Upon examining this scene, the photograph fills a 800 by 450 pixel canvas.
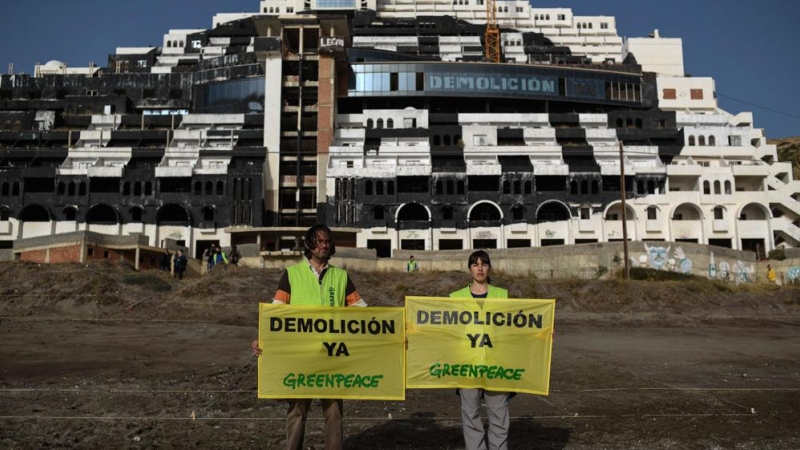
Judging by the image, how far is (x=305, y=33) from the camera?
77000 mm

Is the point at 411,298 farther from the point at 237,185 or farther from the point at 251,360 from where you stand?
the point at 237,185


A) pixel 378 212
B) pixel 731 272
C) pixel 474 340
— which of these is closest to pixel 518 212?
pixel 378 212

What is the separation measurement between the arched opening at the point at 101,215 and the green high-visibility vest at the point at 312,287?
62648 mm

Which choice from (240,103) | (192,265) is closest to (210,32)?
(240,103)

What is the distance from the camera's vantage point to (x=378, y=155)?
Result: 65562 millimetres

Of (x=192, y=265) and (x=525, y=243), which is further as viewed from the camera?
(x=525, y=243)

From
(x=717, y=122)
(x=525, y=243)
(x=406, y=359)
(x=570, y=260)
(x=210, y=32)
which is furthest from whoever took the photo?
(x=210, y=32)

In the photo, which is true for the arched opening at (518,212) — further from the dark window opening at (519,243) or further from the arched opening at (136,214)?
the arched opening at (136,214)

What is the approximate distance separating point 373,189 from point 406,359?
54693 millimetres

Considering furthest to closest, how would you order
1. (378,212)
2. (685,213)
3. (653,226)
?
(685,213), (378,212), (653,226)

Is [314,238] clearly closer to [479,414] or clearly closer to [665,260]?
[479,414]

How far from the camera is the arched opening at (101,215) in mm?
64050

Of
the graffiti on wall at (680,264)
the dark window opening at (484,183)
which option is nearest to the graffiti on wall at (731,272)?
the graffiti on wall at (680,264)

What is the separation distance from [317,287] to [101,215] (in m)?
65.0
